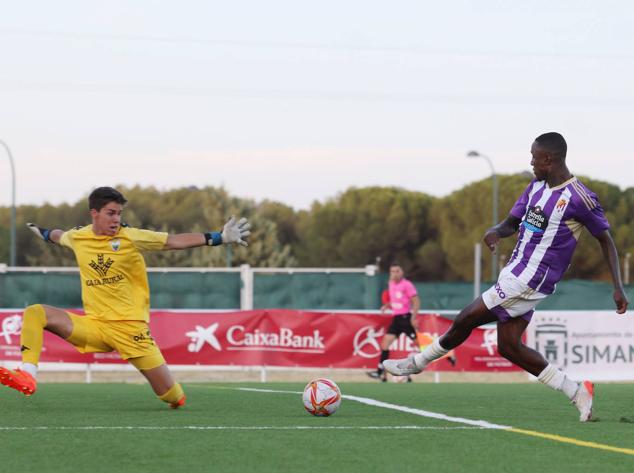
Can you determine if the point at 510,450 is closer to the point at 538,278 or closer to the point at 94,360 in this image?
the point at 538,278

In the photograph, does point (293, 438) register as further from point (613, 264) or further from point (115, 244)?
point (115, 244)

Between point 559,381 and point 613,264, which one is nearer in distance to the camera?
point 613,264

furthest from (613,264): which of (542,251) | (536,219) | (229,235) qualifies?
(229,235)

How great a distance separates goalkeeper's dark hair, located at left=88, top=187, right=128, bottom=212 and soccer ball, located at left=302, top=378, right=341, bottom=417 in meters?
2.16

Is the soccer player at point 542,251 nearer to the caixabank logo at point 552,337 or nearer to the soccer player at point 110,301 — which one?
the soccer player at point 110,301

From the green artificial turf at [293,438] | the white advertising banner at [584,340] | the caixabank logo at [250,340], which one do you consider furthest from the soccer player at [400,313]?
the green artificial turf at [293,438]

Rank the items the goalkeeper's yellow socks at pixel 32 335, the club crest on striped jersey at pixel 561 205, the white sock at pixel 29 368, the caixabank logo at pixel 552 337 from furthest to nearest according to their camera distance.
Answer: the caixabank logo at pixel 552 337, the goalkeeper's yellow socks at pixel 32 335, the white sock at pixel 29 368, the club crest on striped jersey at pixel 561 205

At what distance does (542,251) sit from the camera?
9.19 metres

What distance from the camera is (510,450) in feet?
23.4

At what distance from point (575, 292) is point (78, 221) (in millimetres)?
96829

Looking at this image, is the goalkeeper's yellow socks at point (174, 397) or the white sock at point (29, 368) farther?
the goalkeeper's yellow socks at point (174, 397)

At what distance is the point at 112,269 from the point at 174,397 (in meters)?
1.16

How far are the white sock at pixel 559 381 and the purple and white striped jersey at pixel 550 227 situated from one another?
60 cm

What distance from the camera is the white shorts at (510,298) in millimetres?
9266
